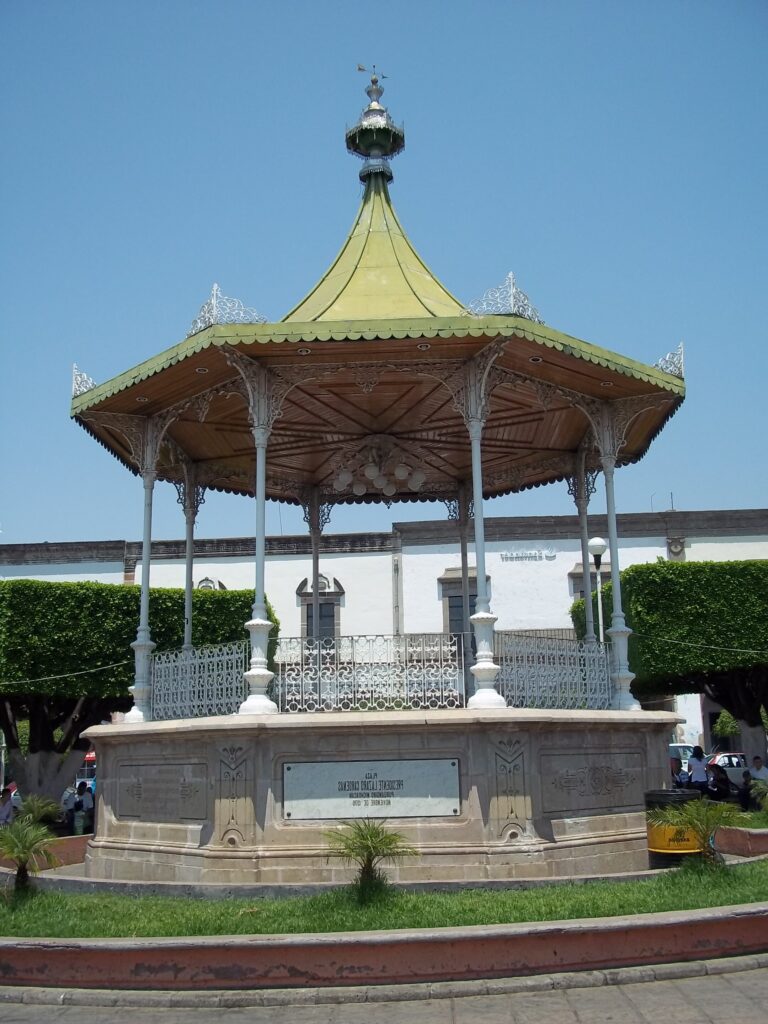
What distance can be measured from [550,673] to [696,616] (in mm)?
15820

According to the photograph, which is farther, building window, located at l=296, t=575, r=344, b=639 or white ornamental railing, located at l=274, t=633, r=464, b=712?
building window, located at l=296, t=575, r=344, b=639

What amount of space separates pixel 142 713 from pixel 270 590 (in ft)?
78.7

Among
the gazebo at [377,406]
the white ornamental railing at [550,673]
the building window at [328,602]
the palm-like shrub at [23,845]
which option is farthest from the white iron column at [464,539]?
the building window at [328,602]

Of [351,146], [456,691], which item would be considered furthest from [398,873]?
[351,146]

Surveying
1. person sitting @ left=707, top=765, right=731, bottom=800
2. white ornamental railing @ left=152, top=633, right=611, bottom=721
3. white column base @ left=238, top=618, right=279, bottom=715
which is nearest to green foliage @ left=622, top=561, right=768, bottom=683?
person sitting @ left=707, top=765, right=731, bottom=800

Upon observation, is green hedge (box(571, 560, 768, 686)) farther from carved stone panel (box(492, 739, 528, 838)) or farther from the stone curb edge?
the stone curb edge

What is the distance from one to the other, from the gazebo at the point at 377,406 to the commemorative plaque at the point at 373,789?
923 millimetres

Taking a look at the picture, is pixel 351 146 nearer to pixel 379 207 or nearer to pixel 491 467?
pixel 379 207

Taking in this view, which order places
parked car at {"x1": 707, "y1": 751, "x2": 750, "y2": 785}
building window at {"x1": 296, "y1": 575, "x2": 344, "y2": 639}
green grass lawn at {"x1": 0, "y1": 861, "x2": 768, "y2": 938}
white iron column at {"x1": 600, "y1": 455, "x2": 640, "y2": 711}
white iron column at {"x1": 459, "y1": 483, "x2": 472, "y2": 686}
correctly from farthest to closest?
1. building window at {"x1": 296, "y1": 575, "x2": 344, "y2": 639}
2. parked car at {"x1": 707, "y1": 751, "x2": 750, "y2": 785}
3. white iron column at {"x1": 459, "y1": 483, "x2": 472, "y2": 686}
4. white iron column at {"x1": 600, "y1": 455, "x2": 640, "y2": 711}
5. green grass lawn at {"x1": 0, "y1": 861, "x2": 768, "y2": 938}

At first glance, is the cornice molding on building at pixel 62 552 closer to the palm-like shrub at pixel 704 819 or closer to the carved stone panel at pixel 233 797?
the carved stone panel at pixel 233 797

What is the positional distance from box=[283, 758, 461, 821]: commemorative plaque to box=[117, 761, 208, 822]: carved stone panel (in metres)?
1.22

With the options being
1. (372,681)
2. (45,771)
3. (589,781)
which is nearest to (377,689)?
(372,681)

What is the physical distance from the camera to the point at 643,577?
1094 inches

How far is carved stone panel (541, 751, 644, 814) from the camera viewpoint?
1198 cm
